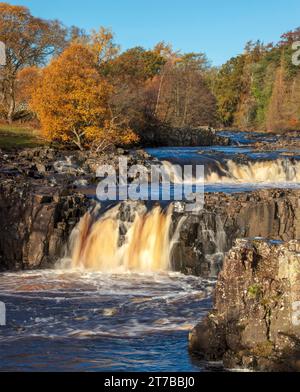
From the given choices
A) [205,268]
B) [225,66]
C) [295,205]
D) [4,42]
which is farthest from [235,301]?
[225,66]

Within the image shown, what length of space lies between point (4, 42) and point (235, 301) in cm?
3951

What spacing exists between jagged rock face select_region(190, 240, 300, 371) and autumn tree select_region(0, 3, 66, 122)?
35962 millimetres

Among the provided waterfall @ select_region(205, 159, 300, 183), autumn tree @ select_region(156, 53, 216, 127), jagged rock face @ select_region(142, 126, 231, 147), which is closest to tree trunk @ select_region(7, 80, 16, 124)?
jagged rock face @ select_region(142, 126, 231, 147)

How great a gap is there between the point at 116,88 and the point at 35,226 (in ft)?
71.5

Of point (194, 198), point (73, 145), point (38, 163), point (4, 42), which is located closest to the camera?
→ point (194, 198)

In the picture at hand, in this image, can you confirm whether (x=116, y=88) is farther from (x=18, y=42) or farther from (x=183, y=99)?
(x=183, y=99)

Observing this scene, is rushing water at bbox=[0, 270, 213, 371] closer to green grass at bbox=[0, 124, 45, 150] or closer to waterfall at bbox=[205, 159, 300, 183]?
waterfall at bbox=[205, 159, 300, 183]

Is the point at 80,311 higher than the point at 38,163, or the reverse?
the point at 38,163

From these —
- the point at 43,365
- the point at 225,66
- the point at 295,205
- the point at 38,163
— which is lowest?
the point at 43,365

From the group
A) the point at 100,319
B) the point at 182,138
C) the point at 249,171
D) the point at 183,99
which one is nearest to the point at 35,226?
the point at 100,319

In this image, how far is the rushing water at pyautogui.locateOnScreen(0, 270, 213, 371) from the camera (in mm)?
9969

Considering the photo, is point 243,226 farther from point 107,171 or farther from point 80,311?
point 107,171

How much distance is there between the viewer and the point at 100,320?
12242 millimetres

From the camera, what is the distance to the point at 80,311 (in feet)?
42.2
